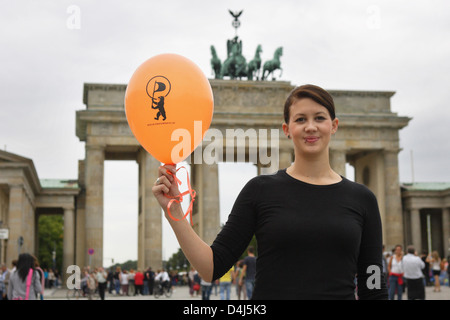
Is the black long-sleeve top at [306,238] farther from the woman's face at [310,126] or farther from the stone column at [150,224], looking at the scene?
the stone column at [150,224]

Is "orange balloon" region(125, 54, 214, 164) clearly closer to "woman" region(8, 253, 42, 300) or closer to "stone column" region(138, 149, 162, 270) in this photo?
"woman" region(8, 253, 42, 300)

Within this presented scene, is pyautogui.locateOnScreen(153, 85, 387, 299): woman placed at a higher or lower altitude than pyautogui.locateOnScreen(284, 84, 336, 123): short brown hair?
lower

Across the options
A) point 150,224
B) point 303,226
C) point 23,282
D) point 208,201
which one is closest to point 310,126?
point 303,226

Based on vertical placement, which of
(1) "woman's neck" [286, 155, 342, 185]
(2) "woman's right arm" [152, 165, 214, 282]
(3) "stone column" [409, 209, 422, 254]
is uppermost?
(3) "stone column" [409, 209, 422, 254]

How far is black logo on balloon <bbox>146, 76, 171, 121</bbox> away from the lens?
159 inches

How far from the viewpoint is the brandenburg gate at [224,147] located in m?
67.8

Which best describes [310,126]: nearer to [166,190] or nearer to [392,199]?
[166,190]

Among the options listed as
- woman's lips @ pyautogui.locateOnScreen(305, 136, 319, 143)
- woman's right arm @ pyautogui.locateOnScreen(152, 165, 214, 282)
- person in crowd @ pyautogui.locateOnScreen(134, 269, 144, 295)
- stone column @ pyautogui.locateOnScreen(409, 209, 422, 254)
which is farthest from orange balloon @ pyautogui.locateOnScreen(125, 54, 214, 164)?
stone column @ pyautogui.locateOnScreen(409, 209, 422, 254)

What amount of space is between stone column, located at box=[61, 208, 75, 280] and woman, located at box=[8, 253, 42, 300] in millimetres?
55069

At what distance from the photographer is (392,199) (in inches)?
2852

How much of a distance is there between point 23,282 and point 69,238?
5705cm

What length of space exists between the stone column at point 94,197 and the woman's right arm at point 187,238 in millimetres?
63934

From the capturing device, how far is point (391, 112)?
7325cm

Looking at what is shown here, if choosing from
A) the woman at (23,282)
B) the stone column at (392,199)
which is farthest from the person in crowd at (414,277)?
the stone column at (392,199)
